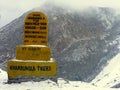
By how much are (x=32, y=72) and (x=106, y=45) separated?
11995cm

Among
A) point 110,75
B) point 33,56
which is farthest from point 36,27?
point 110,75

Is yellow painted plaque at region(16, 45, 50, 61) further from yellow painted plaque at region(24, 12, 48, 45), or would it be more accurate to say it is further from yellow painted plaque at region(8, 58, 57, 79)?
yellow painted plaque at region(24, 12, 48, 45)

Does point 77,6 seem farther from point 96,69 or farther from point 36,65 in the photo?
point 36,65

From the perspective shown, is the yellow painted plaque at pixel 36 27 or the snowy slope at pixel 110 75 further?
the snowy slope at pixel 110 75

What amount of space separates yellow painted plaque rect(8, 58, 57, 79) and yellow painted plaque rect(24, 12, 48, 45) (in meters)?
2.06

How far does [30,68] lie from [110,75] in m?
89.4

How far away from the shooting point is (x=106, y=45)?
139 metres

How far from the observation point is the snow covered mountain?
4929 inches

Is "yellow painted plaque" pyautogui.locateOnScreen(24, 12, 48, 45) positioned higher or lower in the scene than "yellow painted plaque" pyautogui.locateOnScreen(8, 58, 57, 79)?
higher

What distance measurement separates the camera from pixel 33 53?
2088 centimetres

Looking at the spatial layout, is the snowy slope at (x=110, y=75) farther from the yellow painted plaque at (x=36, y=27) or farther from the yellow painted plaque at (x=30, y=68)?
the yellow painted plaque at (x=30, y=68)

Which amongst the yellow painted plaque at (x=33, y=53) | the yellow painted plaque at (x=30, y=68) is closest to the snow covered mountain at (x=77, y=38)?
the yellow painted plaque at (x=33, y=53)

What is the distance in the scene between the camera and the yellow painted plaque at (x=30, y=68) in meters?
20.2

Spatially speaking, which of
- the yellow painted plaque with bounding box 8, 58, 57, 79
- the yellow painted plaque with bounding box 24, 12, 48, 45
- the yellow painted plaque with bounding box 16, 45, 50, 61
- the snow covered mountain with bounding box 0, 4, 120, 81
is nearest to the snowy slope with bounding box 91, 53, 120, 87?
the snow covered mountain with bounding box 0, 4, 120, 81
